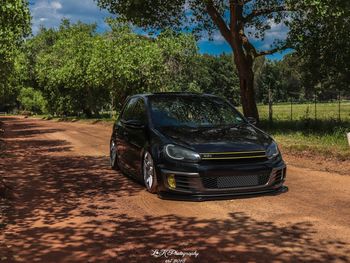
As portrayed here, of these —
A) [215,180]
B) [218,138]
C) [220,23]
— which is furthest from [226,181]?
[220,23]

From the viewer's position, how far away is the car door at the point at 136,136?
7.95 metres

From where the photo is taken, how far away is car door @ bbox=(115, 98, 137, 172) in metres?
9.06

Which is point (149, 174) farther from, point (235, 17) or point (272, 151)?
point (235, 17)

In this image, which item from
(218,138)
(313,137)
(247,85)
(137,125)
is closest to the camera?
(218,138)

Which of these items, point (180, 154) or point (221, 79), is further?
point (221, 79)

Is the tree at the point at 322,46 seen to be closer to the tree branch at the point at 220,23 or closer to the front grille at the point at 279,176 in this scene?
the tree branch at the point at 220,23

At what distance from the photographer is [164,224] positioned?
19.4 ft

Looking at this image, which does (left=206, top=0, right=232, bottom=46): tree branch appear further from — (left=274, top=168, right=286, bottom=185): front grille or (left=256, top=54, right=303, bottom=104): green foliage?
(left=256, top=54, right=303, bottom=104): green foliage

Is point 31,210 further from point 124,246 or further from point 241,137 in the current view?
point 241,137

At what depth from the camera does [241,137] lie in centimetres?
719

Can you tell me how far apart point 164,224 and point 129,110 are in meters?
4.11

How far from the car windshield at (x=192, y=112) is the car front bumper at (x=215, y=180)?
1.25m

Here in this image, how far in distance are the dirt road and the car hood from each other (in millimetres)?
873

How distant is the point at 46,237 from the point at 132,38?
29.9 metres
